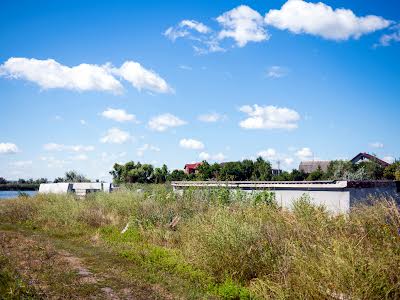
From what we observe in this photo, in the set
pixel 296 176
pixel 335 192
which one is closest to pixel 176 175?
pixel 296 176

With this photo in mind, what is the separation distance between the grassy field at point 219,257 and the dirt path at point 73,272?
2 centimetres

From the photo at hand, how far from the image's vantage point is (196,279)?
865cm

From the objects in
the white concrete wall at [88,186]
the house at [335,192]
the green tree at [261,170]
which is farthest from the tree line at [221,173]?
the house at [335,192]

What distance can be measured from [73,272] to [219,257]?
3.58 metres

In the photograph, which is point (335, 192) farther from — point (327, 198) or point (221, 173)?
point (221, 173)

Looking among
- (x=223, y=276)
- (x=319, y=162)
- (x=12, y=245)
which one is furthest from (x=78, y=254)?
(x=319, y=162)

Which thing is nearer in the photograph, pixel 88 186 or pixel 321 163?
pixel 88 186

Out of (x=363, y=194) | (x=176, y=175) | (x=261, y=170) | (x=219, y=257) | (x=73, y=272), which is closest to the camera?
(x=219, y=257)

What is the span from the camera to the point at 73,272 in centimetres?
934

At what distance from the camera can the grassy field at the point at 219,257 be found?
582 cm

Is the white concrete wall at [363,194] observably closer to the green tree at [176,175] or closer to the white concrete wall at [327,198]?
the white concrete wall at [327,198]

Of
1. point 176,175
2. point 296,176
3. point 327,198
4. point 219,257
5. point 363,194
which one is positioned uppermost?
point 176,175

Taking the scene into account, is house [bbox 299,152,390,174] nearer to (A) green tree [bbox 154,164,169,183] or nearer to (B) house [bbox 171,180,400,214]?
(A) green tree [bbox 154,164,169,183]

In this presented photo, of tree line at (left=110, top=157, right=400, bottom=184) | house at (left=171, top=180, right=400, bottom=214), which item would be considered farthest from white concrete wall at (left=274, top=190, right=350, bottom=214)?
tree line at (left=110, top=157, right=400, bottom=184)
